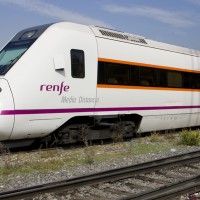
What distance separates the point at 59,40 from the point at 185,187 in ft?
17.4

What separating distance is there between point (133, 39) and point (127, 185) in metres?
6.68

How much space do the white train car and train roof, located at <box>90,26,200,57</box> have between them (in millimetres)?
44

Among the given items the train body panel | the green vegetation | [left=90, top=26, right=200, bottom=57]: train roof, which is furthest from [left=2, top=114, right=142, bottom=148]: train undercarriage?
[left=90, top=26, right=200, bottom=57]: train roof

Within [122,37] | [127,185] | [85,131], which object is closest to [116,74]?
[122,37]

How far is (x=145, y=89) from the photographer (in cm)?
1273

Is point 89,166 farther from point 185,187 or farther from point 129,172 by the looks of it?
point 185,187

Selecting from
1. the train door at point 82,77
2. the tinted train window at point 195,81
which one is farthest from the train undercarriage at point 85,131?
the tinted train window at point 195,81

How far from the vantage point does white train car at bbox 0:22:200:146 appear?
374 inches

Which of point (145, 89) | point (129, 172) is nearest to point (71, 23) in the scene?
point (145, 89)

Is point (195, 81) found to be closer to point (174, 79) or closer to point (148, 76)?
point (174, 79)

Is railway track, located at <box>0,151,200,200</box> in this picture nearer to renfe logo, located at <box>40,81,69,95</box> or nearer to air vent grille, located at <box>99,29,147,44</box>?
renfe logo, located at <box>40,81,69,95</box>

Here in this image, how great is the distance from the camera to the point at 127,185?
23.0 feet

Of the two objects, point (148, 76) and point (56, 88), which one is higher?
point (148, 76)

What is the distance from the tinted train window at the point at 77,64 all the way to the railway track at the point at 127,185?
127 inches
